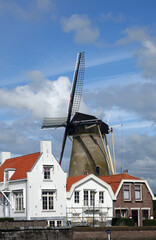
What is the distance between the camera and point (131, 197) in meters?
61.9

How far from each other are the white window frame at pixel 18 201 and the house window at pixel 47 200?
2508mm

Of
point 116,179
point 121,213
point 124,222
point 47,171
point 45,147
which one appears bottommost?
point 124,222

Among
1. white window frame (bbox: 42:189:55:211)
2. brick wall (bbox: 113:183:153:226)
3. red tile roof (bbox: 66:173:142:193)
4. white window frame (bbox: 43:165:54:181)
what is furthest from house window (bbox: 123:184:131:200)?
white window frame (bbox: 43:165:54:181)

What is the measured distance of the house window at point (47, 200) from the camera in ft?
181

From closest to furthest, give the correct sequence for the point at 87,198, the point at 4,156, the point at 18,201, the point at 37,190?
the point at 37,190 → the point at 18,201 → the point at 87,198 → the point at 4,156

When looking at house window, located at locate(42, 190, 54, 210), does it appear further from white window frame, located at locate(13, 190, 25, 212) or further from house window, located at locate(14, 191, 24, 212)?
house window, located at locate(14, 191, 24, 212)

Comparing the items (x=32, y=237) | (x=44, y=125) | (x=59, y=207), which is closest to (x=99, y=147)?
(x=44, y=125)

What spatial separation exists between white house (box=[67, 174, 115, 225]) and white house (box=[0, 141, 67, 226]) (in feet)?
5.60

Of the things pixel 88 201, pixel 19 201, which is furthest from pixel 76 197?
pixel 19 201

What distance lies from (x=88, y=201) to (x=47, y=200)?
6.34 m

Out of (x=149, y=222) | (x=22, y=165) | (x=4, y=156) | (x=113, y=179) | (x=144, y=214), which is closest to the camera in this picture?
(x=22, y=165)

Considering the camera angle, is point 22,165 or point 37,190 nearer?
point 37,190

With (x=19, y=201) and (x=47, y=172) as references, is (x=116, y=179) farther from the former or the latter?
(x=19, y=201)

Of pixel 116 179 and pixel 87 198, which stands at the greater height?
pixel 116 179
